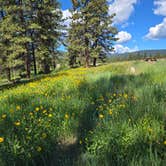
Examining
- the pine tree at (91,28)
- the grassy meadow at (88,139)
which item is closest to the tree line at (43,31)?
the pine tree at (91,28)

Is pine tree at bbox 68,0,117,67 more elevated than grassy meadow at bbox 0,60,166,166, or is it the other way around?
pine tree at bbox 68,0,117,67

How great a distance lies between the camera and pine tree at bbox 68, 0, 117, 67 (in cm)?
3408

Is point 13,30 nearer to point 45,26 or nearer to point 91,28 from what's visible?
point 45,26

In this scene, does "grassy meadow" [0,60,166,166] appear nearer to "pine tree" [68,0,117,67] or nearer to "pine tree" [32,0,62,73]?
"pine tree" [32,0,62,73]

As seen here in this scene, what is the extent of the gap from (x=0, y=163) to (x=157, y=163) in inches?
66.6

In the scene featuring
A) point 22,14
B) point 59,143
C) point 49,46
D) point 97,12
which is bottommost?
point 59,143

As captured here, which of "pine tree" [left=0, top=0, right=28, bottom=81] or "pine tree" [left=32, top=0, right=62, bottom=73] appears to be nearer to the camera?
"pine tree" [left=0, top=0, right=28, bottom=81]

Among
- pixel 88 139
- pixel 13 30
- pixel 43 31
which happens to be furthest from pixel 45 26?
pixel 88 139

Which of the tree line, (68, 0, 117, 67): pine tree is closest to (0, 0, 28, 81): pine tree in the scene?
the tree line

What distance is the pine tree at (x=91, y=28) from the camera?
3408 cm

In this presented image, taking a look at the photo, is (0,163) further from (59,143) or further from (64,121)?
(64,121)

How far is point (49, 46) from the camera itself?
88.0 feet

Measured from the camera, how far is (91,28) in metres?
35.3

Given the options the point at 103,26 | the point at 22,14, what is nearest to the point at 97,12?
the point at 103,26
